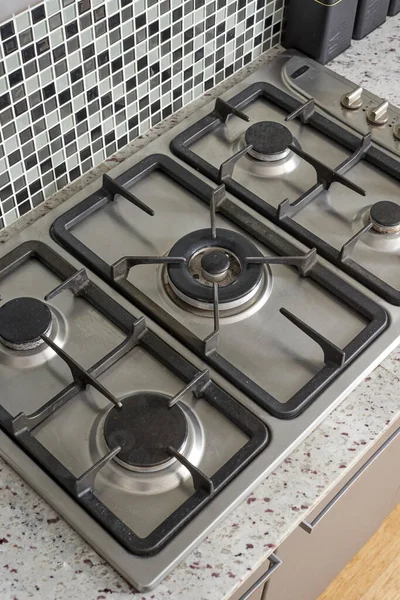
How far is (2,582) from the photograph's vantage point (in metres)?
0.97

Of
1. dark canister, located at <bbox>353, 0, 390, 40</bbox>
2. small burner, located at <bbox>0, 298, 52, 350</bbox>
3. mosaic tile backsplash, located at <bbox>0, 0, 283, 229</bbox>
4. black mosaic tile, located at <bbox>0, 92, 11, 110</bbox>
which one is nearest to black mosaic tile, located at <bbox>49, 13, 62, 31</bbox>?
mosaic tile backsplash, located at <bbox>0, 0, 283, 229</bbox>

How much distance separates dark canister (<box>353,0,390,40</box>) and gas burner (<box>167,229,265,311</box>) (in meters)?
0.55

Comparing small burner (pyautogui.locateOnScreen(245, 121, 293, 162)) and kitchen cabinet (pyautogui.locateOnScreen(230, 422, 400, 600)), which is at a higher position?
small burner (pyautogui.locateOnScreen(245, 121, 293, 162))

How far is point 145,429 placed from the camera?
3.46ft

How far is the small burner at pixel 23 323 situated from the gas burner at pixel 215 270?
189 millimetres

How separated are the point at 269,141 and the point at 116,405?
21.3 inches

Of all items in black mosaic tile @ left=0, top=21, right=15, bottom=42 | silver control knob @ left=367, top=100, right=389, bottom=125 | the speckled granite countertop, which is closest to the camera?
the speckled granite countertop

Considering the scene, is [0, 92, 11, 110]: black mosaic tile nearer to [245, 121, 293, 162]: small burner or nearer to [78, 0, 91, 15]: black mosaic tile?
[78, 0, 91, 15]: black mosaic tile

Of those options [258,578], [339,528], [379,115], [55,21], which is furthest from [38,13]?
[339,528]

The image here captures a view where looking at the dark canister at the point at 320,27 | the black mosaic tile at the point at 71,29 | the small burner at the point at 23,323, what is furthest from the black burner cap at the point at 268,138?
the small burner at the point at 23,323

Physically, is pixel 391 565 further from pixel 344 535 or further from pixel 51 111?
pixel 51 111

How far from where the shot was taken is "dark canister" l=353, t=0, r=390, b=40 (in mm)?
1539

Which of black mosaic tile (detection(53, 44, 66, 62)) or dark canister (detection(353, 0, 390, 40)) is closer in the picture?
black mosaic tile (detection(53, 44, 66, 62))

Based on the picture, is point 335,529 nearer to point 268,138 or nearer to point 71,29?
point 268,138
